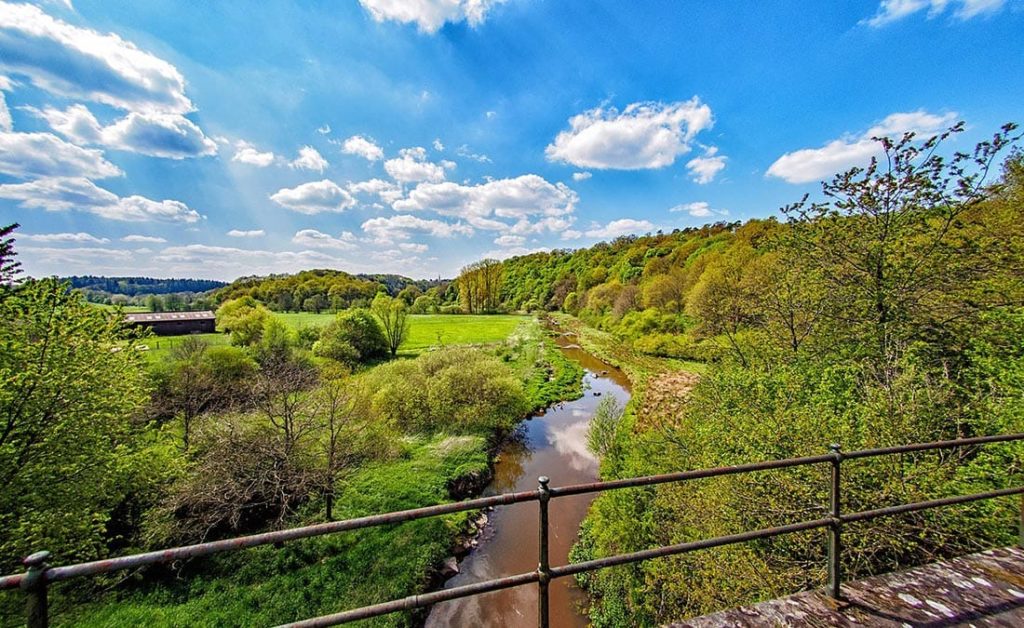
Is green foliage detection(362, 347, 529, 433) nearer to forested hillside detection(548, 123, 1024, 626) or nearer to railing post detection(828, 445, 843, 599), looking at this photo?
forested hillside detection(548, 123, 1024, 626)

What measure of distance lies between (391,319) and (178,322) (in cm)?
2829

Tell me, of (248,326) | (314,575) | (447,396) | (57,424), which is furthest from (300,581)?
(248,326)

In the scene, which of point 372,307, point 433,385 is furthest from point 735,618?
point 372,307

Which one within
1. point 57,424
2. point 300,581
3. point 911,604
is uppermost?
point 911,604

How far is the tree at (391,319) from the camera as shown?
122 ft

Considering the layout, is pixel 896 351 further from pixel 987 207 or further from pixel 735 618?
pixel 735 618

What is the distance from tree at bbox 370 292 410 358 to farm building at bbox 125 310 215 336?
2430 centimetres

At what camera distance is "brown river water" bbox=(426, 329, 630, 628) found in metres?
9.77

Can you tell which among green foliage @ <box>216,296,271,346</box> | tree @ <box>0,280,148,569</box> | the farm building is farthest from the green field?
tree @ <box>0,280,148,569</box>

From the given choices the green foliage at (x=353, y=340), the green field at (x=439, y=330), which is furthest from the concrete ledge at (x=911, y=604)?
the green foliage at (x=353, y=340)

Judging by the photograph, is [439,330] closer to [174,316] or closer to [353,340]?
[353,340]

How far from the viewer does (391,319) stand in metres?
37.6

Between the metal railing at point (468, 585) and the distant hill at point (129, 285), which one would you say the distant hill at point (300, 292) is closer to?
the distant hill at point (129, 285)

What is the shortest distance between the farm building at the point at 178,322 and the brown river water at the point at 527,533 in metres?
44.9
